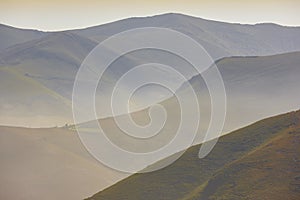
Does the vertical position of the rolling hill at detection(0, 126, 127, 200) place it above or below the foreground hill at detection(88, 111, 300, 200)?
above

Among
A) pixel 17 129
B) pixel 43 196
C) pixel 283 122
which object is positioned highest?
pixel 17 129

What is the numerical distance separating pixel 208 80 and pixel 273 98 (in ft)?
98.1

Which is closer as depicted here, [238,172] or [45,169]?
[238,172]

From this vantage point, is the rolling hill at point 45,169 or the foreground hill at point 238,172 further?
the rolling hill at point 45,169

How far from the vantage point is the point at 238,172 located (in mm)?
52406

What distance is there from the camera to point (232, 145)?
64.2 meters

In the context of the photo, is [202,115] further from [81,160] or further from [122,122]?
[81,160]

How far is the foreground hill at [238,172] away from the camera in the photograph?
48000 mm

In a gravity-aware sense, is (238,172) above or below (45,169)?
below

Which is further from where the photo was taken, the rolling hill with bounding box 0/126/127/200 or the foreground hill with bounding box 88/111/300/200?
the rolling hill with bounding box 0/126/127/200

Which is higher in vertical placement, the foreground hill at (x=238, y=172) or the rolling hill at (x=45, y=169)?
the rolling hill at (x=45, y=169)

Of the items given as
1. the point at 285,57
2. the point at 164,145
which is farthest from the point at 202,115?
the point at 285,57

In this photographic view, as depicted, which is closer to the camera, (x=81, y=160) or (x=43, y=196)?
(x=43, y=196)

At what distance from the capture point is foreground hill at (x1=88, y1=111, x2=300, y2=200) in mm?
48000
